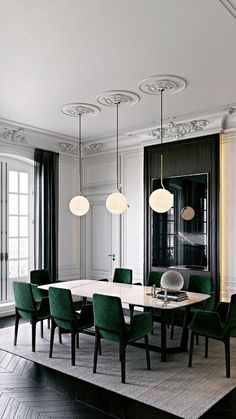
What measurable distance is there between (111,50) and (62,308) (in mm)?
2697

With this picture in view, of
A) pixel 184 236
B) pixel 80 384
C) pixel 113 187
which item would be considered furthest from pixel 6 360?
pixel 113 187

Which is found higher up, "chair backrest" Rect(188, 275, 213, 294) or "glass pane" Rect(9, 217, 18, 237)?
"glass pane" Rect(9, 217, 18, 237)

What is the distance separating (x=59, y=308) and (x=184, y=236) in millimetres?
2573

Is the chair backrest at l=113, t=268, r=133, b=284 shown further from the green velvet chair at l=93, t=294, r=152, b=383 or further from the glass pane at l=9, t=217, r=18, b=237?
the glass pane at l=9, t=217, r=18, b=237

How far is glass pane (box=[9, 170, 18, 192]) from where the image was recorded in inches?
247

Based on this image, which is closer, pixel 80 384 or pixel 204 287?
pixel 80 384

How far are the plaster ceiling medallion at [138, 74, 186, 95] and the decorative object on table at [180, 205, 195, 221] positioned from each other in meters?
2.00

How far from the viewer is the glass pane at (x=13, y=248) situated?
20.4 feet

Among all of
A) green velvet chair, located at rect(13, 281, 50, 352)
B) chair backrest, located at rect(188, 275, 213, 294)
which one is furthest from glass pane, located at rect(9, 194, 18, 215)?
chair backrest, located at rect(188, 275, 213, 294)

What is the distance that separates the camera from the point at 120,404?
117 inches

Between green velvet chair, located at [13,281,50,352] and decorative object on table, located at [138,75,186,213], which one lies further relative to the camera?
green velvet chair, located at [13,281,50,352]

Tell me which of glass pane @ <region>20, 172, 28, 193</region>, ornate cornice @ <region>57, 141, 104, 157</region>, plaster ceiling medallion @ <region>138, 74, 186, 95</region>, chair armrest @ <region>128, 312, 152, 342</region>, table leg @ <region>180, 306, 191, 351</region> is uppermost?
plaster ceiling medallion @ <region>138, 74, 186, 95</region>

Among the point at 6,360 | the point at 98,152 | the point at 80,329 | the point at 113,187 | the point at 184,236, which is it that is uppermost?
the point at 98,152

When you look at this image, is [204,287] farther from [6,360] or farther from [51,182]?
[51,182]
